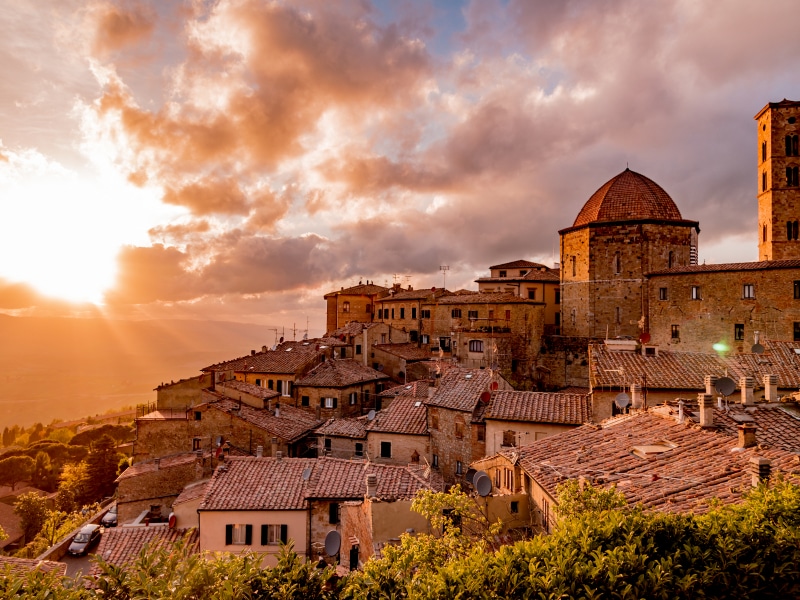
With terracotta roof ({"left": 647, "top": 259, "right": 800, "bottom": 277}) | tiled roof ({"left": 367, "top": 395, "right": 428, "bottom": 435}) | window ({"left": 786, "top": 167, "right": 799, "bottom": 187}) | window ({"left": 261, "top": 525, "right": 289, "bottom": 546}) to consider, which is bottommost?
window ({"left": 261, "top": 525, "right": 289, "bottom": 546})

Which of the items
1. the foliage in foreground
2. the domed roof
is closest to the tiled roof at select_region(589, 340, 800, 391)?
the foliage in foreground

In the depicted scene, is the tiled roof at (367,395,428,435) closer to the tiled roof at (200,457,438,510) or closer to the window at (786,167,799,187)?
the tiled roof at (200,457,438,510)

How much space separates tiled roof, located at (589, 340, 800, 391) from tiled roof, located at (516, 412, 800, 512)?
5564 millimetres

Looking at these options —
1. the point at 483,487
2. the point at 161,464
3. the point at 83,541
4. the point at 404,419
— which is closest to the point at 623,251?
the point at 404,419

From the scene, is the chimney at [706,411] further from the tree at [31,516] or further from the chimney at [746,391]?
the tree at [31,516]

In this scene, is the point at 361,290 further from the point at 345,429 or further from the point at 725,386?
the point at 725,386

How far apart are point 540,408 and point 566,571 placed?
1973cm

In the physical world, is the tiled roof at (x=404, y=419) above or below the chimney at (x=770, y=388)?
below

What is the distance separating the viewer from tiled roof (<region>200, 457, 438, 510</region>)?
21.7 meters

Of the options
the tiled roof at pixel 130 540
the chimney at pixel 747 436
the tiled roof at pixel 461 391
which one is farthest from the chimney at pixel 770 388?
the tiled roof at pixel 130 540

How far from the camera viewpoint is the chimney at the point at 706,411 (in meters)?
15.7

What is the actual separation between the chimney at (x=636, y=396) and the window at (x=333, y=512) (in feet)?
43.8

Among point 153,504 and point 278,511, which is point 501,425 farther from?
point 153,504

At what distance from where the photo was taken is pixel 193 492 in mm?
25359
